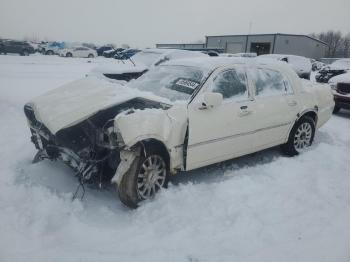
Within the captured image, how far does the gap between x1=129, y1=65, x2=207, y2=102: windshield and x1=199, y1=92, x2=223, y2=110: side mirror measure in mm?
239

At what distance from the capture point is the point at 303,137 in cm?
593

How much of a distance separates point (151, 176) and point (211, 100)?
3.90 feet

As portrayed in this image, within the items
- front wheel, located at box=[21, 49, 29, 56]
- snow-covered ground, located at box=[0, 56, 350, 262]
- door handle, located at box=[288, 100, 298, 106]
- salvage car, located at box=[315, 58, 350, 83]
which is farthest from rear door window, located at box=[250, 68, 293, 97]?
front wheel, located at box=[21, 49, 29, 56]

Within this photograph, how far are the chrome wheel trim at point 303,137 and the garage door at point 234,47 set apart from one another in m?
41.4

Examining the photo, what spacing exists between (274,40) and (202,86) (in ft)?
136

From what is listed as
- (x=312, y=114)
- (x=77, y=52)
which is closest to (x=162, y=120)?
(x=312, y=114)

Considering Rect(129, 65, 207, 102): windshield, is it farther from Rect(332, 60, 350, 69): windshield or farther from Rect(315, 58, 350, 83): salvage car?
Rect(332, 60, 350, 69): windshield

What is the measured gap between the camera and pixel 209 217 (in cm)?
368

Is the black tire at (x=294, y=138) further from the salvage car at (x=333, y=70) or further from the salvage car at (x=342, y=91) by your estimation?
the salvage car at (x=333, y=70)

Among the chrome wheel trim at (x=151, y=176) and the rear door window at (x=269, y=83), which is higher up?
the rear door window at (x=269, y=83)

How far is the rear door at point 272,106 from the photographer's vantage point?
4867 mm

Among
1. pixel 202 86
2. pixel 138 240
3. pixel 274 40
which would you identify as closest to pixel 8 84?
pixel 202 86

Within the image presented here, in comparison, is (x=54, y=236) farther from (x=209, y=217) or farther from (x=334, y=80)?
(x=334, y=80)

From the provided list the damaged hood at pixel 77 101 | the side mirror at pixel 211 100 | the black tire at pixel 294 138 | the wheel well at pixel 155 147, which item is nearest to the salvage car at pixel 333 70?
the black tire at pixel 294 138
